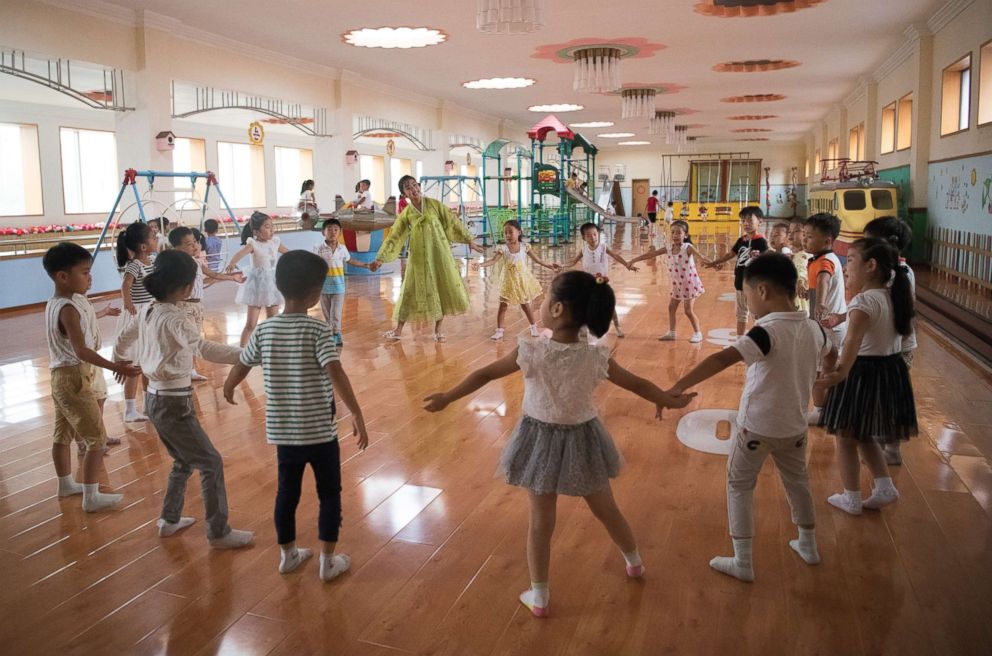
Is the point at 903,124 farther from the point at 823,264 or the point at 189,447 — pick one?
the point at 189,447

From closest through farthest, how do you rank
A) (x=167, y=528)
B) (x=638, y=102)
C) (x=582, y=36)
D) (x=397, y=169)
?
(x=167, y=528)
(x=582, y=36)
(x=638, y=102)
(x=397, y=169)

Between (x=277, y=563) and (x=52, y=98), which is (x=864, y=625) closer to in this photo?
(x=277, y=563)

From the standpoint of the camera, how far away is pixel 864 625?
2.37 meters

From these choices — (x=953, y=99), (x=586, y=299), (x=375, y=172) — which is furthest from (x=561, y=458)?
(x=375, y=172)

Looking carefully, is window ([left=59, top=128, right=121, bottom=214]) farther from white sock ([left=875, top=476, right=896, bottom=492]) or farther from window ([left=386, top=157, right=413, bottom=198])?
white sock ([left=875, top=476, right=896, bottom=492])

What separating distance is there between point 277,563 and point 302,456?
505 millimetres

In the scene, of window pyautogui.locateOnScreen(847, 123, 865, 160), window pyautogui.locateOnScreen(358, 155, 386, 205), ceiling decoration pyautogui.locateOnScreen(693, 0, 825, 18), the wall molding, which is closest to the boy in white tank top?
ceiling decoration pyautogui.locateOnScreen(693, 0, 825, 18)

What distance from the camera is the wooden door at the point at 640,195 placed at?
3747 cm

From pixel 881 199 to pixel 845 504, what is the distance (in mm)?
10975

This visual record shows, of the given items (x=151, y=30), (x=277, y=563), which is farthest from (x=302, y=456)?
(x=151, y=30)

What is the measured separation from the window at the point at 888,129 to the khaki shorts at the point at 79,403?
14353 millimetres

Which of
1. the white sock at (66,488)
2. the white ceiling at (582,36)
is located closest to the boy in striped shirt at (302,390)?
the white sock at (66,488)

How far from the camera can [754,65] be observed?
45.1 ft

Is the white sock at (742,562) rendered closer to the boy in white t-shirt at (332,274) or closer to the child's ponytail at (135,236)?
the child's ponytail at (135,236)
